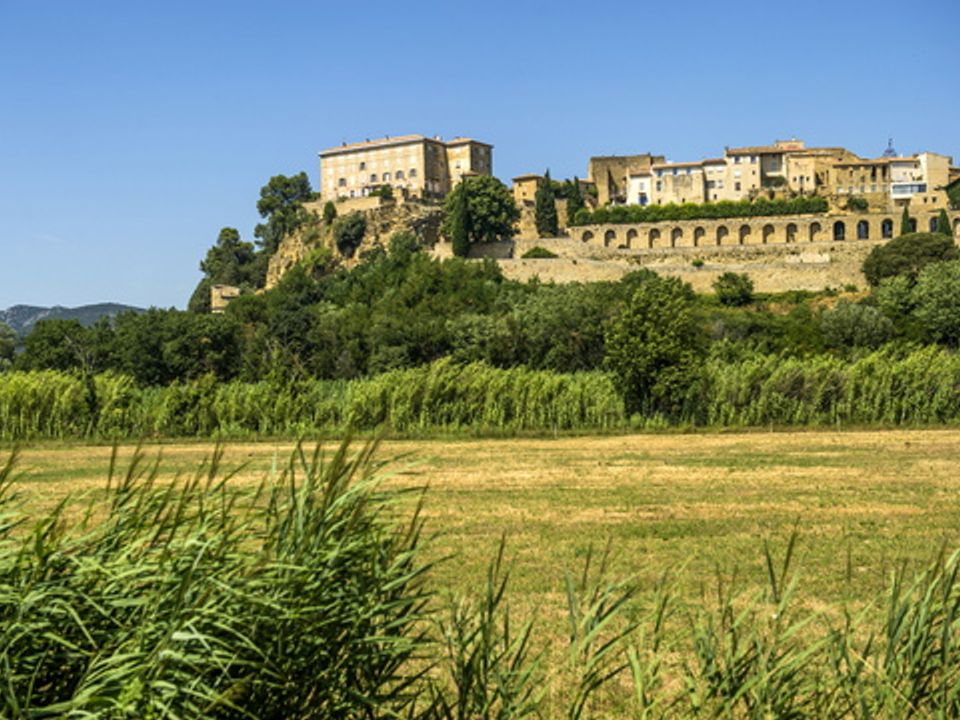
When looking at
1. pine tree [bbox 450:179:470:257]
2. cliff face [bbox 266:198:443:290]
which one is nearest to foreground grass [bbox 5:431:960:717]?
pine tree [bbox 450:179:470:257]

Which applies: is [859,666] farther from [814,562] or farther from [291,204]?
[291,204]

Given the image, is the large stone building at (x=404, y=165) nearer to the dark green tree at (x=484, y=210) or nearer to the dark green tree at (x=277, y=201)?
the dark green tree at (x=277, y=201)

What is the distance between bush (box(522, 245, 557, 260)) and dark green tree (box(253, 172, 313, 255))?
3479 centimetres

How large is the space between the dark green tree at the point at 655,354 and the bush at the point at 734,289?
3073cm

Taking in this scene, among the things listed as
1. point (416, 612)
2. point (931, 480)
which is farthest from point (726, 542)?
point (416, 612)

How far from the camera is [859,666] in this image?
16.0 feet

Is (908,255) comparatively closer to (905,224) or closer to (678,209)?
(905,224)

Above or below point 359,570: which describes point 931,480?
below

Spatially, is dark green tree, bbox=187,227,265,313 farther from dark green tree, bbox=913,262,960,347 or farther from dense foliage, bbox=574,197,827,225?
dark green tree, bbox=913,262,960,347

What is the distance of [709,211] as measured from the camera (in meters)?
81.3

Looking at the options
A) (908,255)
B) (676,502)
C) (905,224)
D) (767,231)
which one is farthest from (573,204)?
(676,502)

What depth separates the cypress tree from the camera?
70894 mm

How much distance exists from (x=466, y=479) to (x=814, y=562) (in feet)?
31.0

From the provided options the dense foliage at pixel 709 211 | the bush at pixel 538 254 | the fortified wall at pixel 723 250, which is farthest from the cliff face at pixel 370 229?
the dense foliage at pixel 709 211
